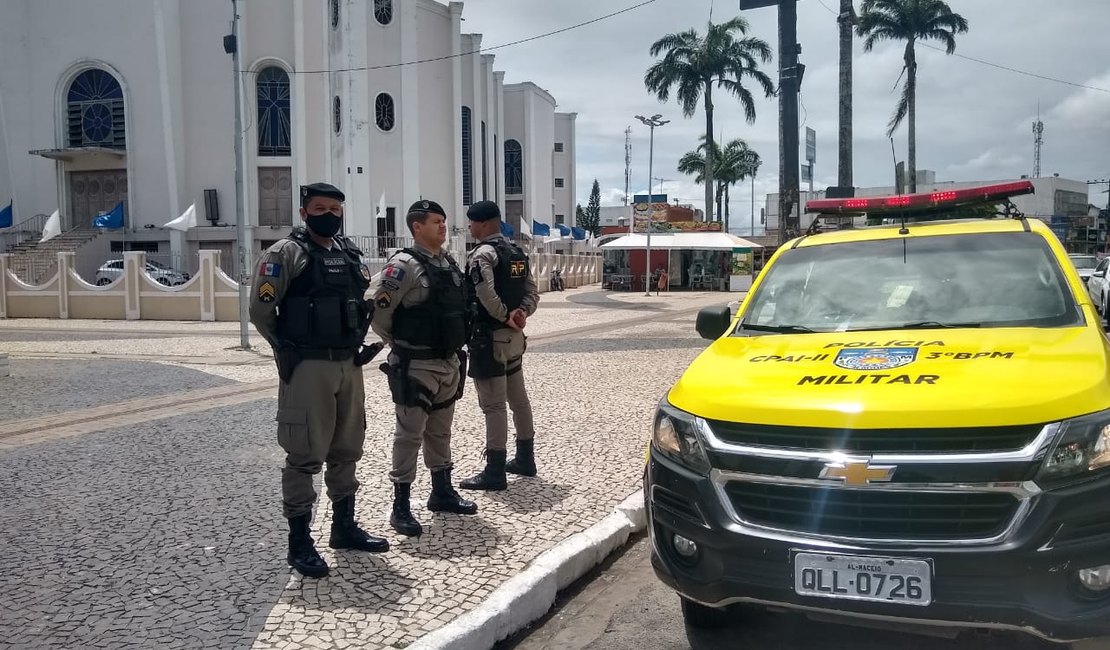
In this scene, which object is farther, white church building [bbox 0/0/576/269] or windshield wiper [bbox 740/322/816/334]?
white church building [bbox 0/0/576/269]

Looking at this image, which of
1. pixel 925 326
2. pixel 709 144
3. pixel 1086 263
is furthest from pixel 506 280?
pixel 709 144

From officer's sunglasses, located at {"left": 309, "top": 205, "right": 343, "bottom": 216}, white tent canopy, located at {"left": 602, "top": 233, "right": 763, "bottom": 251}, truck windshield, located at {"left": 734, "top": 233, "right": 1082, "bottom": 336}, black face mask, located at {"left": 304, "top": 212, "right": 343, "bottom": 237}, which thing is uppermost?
white tent canopy, located at {"left": 602, "top": 233, "right": 763, "bottom": 251}

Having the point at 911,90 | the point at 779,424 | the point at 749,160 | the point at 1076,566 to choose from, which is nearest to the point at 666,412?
the point at 779,424

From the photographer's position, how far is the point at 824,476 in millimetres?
2688

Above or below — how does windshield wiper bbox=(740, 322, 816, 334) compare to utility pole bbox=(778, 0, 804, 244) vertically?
below

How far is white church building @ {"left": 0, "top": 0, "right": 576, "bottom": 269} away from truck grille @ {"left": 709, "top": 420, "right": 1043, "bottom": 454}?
34.1 m

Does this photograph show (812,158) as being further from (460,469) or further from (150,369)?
(460,469)

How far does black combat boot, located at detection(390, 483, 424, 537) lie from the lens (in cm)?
445

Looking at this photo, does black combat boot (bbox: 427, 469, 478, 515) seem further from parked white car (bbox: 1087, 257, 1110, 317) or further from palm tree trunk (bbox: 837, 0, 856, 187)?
parked white car (bbox: 1087, 257, 1110, 317)

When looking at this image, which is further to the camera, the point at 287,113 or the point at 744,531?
the point at 287,113

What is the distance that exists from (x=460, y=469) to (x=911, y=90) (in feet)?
121

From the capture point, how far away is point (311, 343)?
3795mm

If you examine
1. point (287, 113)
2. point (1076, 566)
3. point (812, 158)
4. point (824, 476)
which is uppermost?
point (287, 113)

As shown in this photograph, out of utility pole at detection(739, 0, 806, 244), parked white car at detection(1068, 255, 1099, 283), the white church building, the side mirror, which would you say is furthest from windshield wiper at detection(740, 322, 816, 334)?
the white church building
